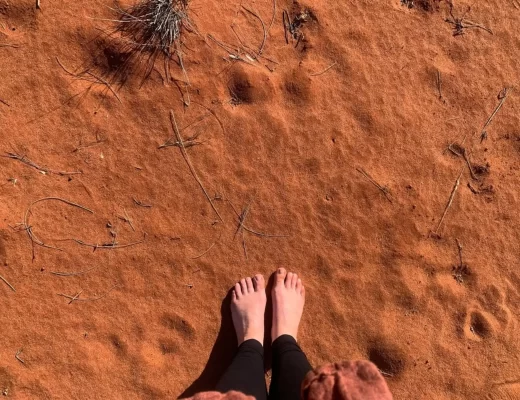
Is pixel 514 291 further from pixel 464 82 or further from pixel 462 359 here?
pixel 464 82

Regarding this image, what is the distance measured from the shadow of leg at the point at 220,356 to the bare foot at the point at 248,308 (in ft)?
0.16

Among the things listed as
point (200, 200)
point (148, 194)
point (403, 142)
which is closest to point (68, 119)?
point (148, 194)

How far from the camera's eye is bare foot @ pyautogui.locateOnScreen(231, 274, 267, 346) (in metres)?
2.42

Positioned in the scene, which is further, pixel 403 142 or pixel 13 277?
pixel 403 142

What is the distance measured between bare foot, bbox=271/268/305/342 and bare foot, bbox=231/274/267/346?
0.08 meters

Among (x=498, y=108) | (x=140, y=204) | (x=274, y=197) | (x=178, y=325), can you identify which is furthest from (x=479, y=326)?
(x=140, y=204)

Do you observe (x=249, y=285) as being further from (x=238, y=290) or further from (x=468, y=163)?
(x=468, y=163)

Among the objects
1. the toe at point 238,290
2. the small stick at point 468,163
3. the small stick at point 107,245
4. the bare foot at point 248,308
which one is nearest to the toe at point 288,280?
the bare foot at point 248,308

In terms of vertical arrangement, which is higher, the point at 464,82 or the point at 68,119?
the point at 464,82

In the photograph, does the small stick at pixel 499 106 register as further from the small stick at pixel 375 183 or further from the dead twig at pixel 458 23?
the small stick at pixel 375 183

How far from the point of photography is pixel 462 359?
2.50 meters

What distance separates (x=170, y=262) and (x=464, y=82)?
1.79 meters

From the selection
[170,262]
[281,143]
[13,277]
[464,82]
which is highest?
[464,82]

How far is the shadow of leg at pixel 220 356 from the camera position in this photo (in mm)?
2412
